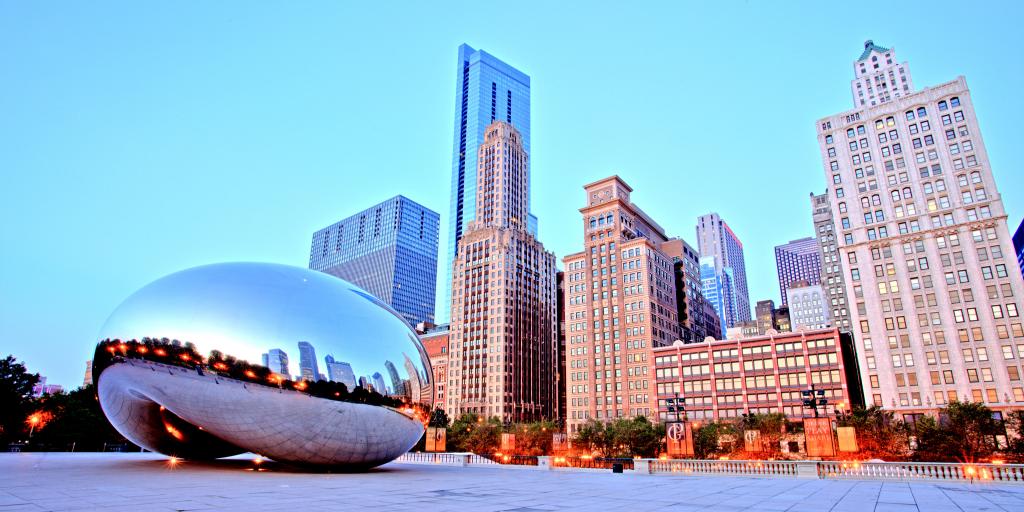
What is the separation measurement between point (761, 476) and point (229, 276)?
22.5m

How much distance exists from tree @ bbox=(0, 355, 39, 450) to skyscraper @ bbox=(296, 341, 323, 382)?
154 feet

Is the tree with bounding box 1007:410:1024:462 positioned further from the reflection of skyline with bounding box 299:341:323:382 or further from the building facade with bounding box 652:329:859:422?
the reflection of skyline with bounding box 299:341:323:382

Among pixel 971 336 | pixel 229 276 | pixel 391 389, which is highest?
pixel 971 336

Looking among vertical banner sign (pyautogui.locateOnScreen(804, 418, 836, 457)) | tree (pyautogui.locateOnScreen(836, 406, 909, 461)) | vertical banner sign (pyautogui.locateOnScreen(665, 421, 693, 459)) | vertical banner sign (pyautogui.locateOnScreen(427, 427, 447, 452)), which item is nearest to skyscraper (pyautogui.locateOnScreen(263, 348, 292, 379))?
vertical banner sign (pyautogui.locateOnScreen(427, 427, 447, 452))

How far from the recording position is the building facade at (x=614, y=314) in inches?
4358

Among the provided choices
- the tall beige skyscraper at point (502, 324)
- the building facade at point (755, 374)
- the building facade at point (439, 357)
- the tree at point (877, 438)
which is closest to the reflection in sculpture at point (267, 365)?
the tree at point (877, 438)

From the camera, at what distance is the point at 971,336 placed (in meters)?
74.2

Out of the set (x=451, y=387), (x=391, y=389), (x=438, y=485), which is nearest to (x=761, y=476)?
(x=438, y=485)

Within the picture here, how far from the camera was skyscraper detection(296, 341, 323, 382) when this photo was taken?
46.5 ft

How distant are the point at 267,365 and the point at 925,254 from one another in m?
96.2

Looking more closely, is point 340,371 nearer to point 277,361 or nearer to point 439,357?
point 277,361

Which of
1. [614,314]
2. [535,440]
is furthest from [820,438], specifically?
[614,314]

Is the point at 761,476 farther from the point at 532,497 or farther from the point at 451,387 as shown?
the point at 451,387

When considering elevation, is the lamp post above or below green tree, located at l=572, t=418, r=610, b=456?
above
